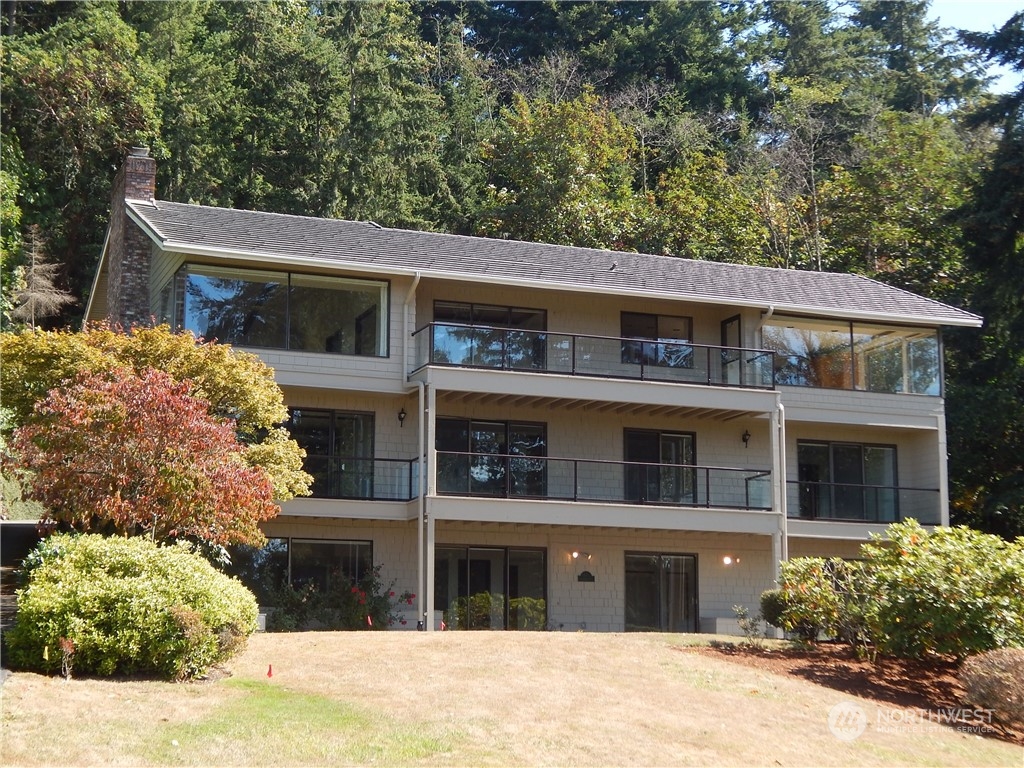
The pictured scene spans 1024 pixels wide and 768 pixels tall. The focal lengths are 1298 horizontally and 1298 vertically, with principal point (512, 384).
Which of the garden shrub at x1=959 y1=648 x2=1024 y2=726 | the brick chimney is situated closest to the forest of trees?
the brick chimney

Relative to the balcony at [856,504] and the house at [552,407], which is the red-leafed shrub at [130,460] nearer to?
the house at [552,407]

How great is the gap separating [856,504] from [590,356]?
690cm

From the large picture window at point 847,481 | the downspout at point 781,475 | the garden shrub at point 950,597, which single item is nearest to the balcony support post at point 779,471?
the downspout at point 781,475

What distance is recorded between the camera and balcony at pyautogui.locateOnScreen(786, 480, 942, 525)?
2870 cm

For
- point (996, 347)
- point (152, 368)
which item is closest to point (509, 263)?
point (152, 368)

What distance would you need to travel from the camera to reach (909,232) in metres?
43.0

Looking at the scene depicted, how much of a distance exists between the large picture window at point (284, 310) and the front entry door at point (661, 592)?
7308 mm

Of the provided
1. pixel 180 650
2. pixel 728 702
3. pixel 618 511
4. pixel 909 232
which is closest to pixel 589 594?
pixel 618 511

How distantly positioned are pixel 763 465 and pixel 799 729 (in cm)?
1436

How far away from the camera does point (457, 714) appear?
1388 cm

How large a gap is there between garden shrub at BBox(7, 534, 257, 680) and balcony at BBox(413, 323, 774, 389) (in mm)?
10626

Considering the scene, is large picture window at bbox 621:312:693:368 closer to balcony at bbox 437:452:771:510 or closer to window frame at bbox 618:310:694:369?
window frame at bbox 618:310:694:369

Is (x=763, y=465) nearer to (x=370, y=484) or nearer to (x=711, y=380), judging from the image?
(x=711, y=380)

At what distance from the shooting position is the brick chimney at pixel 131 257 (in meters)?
28.1
